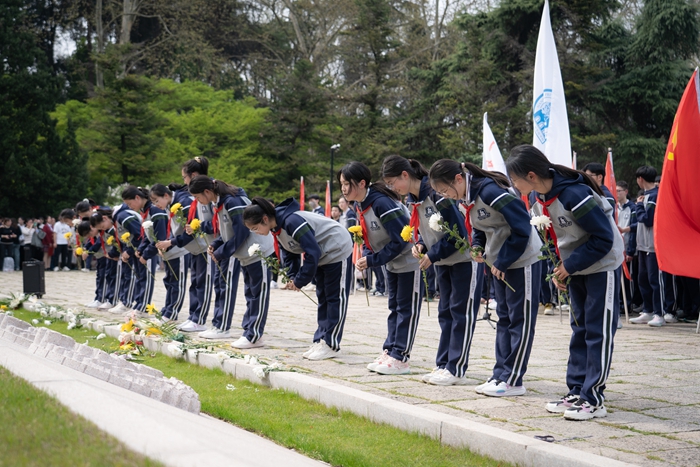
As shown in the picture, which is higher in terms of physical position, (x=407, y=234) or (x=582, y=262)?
(x=407, y=234)

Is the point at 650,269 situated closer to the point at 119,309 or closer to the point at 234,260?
the point at 234,260

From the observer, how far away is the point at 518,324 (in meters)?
6.43

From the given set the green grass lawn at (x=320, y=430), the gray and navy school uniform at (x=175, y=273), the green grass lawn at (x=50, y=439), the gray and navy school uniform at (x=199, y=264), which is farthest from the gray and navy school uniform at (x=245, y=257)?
the green grass lawn at (x=50, y=439)

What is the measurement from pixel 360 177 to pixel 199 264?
4.45 m

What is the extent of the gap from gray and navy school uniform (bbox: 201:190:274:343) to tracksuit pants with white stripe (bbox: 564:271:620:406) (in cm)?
430

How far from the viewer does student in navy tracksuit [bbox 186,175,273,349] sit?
364 inches

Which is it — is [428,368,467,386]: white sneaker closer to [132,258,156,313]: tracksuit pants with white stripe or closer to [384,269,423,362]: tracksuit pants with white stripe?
[384,269,423,362]: tracksuit pants with white stripe

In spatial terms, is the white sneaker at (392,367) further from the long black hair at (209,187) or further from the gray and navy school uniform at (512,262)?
the long black hair at (209,187)

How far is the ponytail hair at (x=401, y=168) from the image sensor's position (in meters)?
7.01

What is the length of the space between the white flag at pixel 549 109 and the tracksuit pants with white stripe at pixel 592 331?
6.35m

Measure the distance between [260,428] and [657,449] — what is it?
2638 mm

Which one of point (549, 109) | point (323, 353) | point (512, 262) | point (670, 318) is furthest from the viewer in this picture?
point (670, 318)

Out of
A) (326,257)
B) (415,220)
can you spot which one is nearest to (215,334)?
(326,257)

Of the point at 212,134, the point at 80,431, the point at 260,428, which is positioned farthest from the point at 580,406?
the point at 212,134
